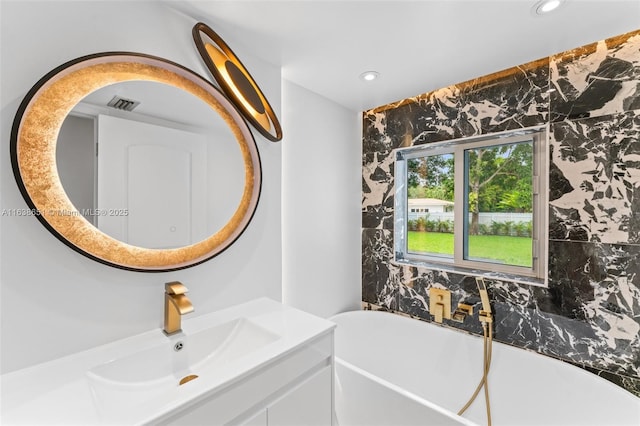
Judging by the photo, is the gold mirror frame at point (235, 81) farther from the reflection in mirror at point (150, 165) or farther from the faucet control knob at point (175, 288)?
the faucet control knob at point (175, 288)

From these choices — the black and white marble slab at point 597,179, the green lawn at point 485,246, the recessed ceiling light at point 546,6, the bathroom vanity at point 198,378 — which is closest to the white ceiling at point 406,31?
the recessed ceiling light at point 546,6

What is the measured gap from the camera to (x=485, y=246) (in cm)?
204

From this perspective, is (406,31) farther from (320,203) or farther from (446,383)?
(446,383)

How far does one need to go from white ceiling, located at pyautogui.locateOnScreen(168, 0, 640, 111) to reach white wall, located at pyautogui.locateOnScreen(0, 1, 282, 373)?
23 centimetres

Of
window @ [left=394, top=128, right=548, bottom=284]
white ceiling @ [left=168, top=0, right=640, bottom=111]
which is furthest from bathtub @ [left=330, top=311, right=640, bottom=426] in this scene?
white ceiling @ [left=168, top=0, right=640, bottom=111]

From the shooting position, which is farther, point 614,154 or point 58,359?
point 614,154

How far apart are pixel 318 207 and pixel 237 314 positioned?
1.04 meters

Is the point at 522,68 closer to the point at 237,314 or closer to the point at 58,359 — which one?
the point at 237,314

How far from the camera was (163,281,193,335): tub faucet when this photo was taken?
108 centimetres

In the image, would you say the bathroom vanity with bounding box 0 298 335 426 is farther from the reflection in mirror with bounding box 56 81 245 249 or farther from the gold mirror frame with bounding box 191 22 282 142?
the gold mirror frame with bounding box 191 22 282 142

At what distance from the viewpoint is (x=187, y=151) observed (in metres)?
1.25

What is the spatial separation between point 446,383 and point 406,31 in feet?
7.21

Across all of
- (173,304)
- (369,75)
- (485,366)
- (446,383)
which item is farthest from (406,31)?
(446,383)

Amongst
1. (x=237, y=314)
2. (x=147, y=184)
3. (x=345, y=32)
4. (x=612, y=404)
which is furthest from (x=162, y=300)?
(x=612, y=404)
